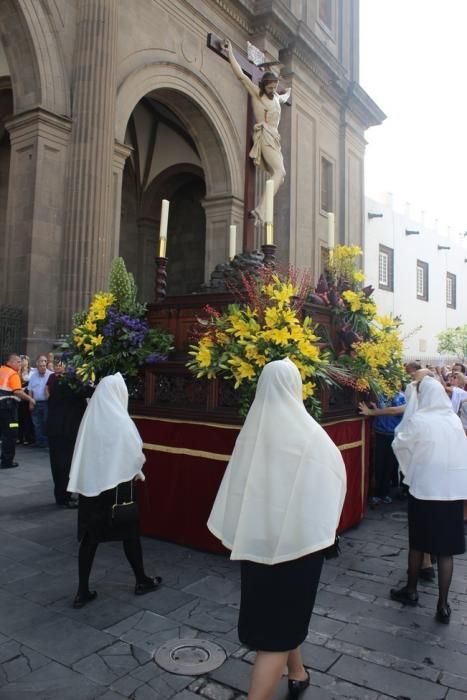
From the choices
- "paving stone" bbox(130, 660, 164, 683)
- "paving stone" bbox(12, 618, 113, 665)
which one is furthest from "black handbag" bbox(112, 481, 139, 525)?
"paving stone" bbox(130, 660, 164, 683)

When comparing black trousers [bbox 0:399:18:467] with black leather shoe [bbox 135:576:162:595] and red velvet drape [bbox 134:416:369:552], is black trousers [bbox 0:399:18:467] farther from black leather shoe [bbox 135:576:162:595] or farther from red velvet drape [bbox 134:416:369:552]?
black leather shoe [bbox 135:576:162:595]

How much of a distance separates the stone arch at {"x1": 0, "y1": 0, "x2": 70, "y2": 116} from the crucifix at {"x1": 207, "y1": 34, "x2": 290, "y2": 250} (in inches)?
214

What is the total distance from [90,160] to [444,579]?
10.4m

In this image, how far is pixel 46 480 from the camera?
8.31m

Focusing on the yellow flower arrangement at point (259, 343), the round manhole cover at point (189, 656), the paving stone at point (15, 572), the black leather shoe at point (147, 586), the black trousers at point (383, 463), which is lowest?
the round manhole cover at point (189, 656)

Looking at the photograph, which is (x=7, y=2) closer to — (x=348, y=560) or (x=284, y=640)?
(x=348, y=560)

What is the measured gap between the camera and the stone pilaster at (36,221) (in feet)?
36.3

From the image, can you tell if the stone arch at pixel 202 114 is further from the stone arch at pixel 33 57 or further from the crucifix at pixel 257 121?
the crucifix at pixel 257 121

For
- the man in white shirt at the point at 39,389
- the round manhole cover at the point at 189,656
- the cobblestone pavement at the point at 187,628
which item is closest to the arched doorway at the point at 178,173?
the man in white shirt at the point at 39,389

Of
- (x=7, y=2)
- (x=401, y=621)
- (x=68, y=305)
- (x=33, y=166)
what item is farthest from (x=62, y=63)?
(x=401, y=621)

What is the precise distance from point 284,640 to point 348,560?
278 cm

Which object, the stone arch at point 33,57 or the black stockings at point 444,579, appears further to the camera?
the stone arch at point 33,57

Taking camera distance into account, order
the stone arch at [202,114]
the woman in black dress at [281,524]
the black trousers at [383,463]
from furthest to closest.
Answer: the stone arch at [202,114]
the black trousers at [383,463]
the woman in black dress at [281,524]

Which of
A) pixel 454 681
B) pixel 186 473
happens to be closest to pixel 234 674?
pixel 454 681
